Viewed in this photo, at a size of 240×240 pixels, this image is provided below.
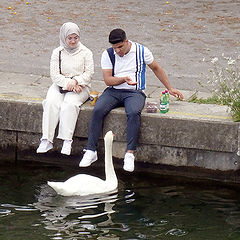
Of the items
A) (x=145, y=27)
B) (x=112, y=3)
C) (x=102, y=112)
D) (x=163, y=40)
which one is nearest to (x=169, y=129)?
(x=102, y=112)

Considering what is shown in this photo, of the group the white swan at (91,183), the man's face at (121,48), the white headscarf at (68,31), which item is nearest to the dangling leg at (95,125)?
the white swan at (91,183)

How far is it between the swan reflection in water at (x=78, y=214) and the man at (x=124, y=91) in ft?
1.97

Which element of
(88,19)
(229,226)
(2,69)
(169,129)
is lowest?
(229,226)

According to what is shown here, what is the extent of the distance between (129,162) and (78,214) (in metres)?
1.07

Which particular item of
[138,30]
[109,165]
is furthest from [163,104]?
[138,30]

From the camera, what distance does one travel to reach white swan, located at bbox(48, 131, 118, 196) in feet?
27.1

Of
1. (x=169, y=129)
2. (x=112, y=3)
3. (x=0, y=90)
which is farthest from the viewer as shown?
(x=112, y=3)

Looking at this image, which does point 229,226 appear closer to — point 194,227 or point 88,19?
point 194,227

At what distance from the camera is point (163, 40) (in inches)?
523

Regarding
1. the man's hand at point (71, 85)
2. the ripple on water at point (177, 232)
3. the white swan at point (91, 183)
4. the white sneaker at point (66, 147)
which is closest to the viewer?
the ripple on water at point (177, 232)

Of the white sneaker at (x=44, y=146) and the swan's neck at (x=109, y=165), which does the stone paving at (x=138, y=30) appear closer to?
the white sneaker at (x=44, y=146)

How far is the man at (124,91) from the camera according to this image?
28.5 feet

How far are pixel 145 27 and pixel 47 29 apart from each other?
1978 mm

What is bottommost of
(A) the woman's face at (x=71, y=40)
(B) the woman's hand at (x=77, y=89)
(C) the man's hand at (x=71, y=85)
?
(B) the woman's hand at (x=77, y=89)
